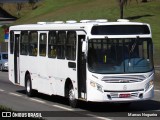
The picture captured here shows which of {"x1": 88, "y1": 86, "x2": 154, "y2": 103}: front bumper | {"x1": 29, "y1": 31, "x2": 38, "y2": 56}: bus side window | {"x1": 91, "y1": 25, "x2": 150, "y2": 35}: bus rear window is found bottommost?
{"x1": 88, "y1": 86, "x2": 154, "y2": 103}: front bumper

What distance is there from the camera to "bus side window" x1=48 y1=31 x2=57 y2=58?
2039 centimetres

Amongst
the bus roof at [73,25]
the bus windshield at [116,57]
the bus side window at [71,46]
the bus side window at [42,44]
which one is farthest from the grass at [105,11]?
the bus windshield at [116,57]

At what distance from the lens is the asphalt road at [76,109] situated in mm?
16359

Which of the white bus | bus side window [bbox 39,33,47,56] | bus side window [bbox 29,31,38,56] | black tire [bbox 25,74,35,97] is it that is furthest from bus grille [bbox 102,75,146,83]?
black tire [bbox 25,74,35,97]

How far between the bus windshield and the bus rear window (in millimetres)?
231

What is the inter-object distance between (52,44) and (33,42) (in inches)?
88.6

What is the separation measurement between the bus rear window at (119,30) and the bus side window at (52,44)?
293cm

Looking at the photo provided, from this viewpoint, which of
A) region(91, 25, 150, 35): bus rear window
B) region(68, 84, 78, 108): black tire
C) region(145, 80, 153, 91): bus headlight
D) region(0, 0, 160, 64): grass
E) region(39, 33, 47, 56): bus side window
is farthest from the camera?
region(0, 0, 160, 64): grass

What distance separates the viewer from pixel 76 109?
719 inches

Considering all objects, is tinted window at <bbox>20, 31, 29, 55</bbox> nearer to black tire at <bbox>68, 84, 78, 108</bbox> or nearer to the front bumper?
black tire at <bbox>68, 84, 78, 108</bbox>

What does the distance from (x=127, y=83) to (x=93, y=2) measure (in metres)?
87.4

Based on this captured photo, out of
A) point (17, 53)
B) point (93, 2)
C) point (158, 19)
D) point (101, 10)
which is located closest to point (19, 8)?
point (93, 2)

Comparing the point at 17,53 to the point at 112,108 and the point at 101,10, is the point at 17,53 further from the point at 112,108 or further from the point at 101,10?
the point at 101,10

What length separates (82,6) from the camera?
3967 inches
